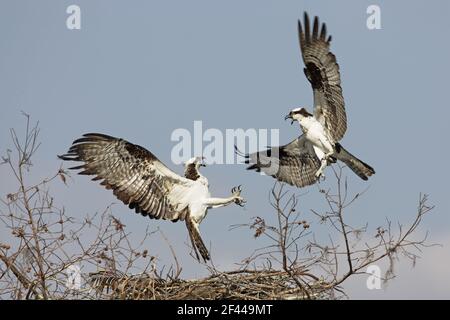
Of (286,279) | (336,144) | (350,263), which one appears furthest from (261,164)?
(350,263)

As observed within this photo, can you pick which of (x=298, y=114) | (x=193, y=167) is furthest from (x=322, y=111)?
(x=193, y=167)

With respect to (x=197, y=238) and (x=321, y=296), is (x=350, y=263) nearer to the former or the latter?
(x=321, y=296)

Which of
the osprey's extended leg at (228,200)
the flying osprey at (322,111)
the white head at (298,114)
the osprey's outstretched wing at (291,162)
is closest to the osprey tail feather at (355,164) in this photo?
the flying osprey at (322,111)

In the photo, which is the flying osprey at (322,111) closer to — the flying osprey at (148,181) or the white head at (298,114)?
the white head at (298,114)

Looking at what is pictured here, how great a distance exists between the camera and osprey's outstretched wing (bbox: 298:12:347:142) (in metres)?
11.4

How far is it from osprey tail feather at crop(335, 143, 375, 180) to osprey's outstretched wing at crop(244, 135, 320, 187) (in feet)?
1.20

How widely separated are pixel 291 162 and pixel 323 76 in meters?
1.47

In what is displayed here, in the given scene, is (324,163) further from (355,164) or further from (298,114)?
(298,114)

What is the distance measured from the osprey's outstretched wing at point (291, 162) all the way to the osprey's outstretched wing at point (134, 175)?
2.43 meters

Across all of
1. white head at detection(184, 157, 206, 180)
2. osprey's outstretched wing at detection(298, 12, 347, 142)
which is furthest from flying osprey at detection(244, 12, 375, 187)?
white head at detection(184, 157, 206, 180)

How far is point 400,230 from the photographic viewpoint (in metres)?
7.93

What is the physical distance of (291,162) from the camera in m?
12.3
